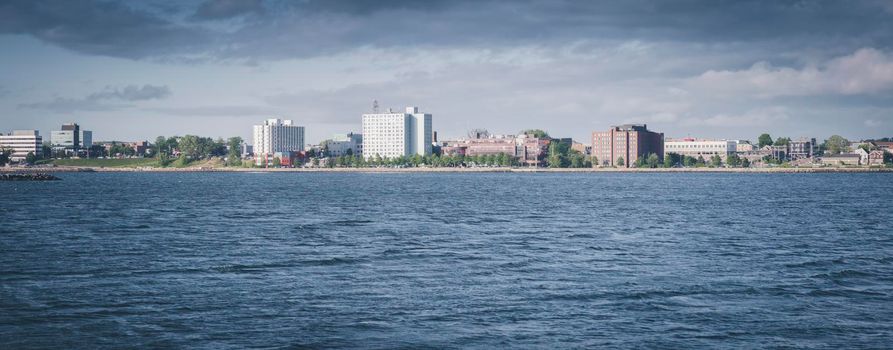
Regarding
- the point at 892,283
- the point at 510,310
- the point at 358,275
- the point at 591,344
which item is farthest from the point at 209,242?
the point at 892,283

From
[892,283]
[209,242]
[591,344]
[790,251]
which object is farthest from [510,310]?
[209,242]

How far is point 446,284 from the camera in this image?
3172cm

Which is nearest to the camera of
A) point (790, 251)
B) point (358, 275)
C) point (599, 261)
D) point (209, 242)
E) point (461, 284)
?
point (461, 284)

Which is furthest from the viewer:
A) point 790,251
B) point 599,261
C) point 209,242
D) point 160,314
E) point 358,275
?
point 209,242

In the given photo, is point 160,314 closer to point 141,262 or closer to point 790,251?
point 141,262

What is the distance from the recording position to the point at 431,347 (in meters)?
22.3

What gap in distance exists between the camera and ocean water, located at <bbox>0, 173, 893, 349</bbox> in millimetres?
23609

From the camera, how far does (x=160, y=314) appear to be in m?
26.2

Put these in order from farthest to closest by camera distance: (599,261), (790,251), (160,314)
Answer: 1. (790,251)
2. (599,261)
3. (160,314)

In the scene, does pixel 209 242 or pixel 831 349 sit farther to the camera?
pixel 209 242

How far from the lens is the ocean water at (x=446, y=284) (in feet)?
77.5

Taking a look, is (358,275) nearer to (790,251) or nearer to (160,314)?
(160,314)

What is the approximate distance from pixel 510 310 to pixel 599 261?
12430mm

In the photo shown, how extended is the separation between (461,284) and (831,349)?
43.9ft
